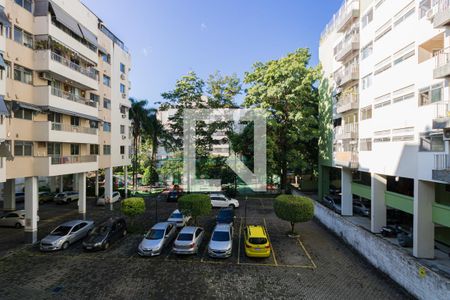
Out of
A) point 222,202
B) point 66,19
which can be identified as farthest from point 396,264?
point 66,19

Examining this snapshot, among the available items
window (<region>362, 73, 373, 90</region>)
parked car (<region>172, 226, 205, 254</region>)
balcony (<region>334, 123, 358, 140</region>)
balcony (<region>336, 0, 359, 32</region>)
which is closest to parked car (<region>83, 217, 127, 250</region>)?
parked car (<region>172, 226, 205, 254</region>)

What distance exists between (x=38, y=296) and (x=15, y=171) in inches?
347

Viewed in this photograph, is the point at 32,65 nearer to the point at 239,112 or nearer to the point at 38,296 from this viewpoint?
the point at 38,296

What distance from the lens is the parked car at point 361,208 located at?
2281 cm

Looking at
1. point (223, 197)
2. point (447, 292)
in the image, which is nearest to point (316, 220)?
point (223, 197)

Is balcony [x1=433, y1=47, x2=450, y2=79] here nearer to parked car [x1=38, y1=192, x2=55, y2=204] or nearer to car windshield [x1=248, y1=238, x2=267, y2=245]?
car windshield [x1=248, y1=238, x2=267, y2=245]

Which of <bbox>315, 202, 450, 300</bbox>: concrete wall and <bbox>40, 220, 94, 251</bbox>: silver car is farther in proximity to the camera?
<bbox>40, 220, 94, 251</bbox>: silver car

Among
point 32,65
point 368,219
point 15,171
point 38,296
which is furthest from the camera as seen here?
point 368,219

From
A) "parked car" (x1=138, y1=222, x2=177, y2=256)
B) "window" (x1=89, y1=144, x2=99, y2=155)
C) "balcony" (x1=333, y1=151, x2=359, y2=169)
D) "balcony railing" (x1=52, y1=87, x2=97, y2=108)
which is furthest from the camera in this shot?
"window" (x1=89, y1=144, x2=99, y2=155)

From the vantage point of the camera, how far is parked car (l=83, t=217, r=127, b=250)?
51.0 feet

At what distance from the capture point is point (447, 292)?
889 centimetres

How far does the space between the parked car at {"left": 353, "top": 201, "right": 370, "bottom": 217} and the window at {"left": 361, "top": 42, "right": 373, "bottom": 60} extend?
1287cm

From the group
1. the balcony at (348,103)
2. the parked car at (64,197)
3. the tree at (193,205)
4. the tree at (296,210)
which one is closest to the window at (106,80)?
the parked car at (64,197)

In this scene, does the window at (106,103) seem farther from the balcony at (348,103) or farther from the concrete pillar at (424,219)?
the concrete pillar at (424,219)
